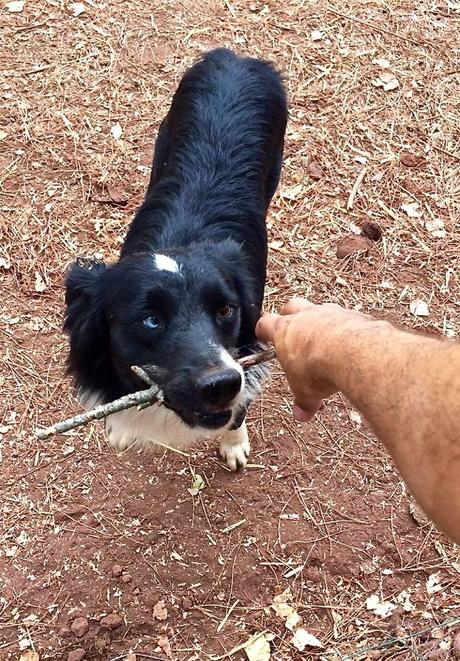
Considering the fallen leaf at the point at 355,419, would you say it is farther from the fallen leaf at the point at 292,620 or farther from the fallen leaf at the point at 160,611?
the fallen leaf at the point at 160,611

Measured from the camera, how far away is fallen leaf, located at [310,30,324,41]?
605cm

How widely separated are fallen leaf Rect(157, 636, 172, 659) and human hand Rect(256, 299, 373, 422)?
1.76 m

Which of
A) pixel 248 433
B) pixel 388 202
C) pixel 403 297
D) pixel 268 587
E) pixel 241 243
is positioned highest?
pixel 241 243

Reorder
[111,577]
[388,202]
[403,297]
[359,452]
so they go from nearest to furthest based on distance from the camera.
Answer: [111,577]
[359,452]
[403,297]
[388,202]

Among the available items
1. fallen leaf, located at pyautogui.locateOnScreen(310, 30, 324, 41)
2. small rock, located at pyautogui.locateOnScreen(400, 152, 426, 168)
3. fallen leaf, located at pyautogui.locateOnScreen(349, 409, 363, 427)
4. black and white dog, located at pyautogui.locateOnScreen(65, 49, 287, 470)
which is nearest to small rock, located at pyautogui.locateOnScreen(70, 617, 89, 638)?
black and white dog, located at pyautogui.locateOnScreen(65, 49, 287, 470)

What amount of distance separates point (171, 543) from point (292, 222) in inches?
96.4

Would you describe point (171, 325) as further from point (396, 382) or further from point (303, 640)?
point (303, 640)

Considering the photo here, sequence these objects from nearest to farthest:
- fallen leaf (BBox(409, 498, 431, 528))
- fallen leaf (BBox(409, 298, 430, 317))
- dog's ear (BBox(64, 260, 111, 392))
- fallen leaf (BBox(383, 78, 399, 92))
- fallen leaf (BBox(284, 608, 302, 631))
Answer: dog's ear (BBox(64, 260, 111, 392)) → fallen leaf (BBox(284, 608, 302, 631)) → fallen leaf (BBox(409, 498, 431, 528)) → fallen leaf (BBox(409, 298, 430, 317)) → fallen leaf (BBox(383, 78, 399, 92))

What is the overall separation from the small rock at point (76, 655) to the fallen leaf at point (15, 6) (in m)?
5.01

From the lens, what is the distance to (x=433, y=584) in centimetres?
367

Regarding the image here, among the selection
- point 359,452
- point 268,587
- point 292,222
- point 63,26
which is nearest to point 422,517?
point 359,452

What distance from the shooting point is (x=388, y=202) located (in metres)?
5.23

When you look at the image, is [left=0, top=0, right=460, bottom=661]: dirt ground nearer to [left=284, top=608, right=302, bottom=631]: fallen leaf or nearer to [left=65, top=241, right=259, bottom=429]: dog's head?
[left=284, top=608, right=302, bottom=631]: fallen leaf

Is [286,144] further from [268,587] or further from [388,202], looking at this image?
[268,587]
